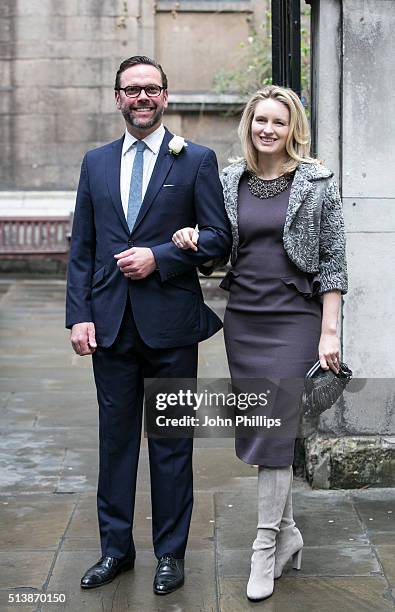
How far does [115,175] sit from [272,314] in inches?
33.3

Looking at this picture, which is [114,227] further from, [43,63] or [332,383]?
[43,63]

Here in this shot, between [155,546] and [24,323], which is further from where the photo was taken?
[24,323]

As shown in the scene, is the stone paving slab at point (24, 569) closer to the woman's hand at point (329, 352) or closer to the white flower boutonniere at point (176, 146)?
the woman's hand at point (329, 352)

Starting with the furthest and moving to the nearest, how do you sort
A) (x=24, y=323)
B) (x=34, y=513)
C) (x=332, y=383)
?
1. (x=24, y=323)
2. (x=34, y=513)
3. (x=332, y=383)

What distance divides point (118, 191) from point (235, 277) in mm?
582

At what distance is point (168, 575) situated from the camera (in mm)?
4629

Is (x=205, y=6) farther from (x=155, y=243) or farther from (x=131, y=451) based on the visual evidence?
(x=131, y=451)

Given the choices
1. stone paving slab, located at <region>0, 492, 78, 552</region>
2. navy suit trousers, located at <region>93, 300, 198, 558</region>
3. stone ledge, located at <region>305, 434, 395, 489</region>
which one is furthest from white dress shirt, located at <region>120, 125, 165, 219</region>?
stone ledge, located at <region>305, 434, 395, 489</region>

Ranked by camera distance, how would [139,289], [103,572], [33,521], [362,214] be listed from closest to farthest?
A: [139,289] < [103,572] < [33,521] < [362,214]

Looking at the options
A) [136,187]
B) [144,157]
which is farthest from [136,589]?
[144,157]

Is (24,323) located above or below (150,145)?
below

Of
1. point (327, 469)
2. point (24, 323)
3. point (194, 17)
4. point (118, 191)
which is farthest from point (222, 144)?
point (118, 191)

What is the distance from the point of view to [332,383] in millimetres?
4461

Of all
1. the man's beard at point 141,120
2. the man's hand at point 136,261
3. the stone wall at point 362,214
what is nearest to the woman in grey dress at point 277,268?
the man's hand at point 136,261
